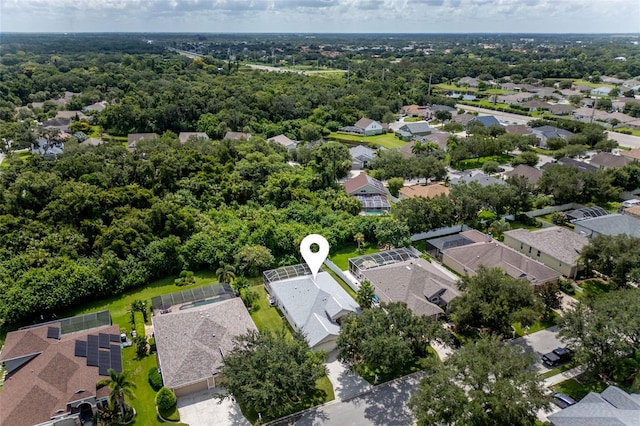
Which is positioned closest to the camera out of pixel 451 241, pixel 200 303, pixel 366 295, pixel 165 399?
pixel 165 399

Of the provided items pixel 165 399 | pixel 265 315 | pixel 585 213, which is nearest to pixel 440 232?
pixel 585 213

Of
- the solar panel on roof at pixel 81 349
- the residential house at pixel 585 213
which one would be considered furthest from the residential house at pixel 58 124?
the residential house at pixel 585 213

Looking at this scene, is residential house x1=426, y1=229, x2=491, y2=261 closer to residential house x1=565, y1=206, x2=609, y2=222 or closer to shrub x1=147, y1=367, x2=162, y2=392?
residential house x1=565, y1=206, x2=609, y2=222

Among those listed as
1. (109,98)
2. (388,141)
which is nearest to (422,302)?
(388,141)

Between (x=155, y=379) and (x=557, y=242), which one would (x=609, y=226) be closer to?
(x=557, y=242)

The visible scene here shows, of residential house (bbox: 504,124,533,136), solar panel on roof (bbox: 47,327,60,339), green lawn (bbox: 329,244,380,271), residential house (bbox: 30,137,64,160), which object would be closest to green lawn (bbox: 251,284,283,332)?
green lawn (bbox: 329,244,380,271)

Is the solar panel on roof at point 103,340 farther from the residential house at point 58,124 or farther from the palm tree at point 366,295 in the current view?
Result: the residential house at point 58,124

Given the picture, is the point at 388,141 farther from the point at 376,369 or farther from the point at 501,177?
the point at 376,369
